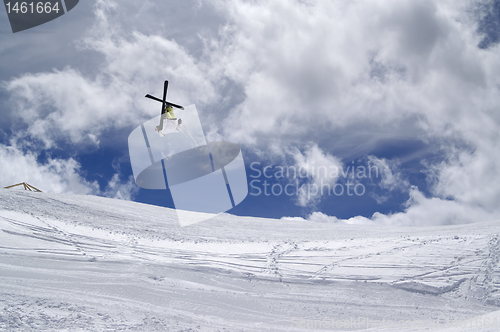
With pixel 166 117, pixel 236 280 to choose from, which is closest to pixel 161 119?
pixel 166 117

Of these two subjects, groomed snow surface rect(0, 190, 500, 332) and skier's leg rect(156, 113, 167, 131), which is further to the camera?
skier's leg rect(156, 113, 167, 131)

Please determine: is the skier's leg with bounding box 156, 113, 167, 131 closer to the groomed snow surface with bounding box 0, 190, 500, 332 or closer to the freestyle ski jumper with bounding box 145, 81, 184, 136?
the freestyle ski jumper with bounding box 145, 81, 184, 136

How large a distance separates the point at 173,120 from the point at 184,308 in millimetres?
7255

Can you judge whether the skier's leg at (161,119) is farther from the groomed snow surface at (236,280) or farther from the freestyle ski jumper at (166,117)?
the groomed snow surface at (236,280)

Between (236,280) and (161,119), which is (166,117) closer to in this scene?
(161,119)

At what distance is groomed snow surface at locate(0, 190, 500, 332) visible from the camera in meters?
7.84

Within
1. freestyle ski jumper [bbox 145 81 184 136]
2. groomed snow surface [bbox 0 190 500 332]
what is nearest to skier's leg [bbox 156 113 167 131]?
freestyle ski jumper [bbox 145 81 184 136]

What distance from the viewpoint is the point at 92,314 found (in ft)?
24.7

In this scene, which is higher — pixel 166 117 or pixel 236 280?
pixel 166 117

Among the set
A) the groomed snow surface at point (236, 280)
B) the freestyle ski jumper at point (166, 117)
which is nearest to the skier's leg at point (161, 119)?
the freestyle ski jumper at point (166, 117)

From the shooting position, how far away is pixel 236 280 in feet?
33.6

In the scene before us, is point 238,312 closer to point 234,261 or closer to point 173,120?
point 234,261

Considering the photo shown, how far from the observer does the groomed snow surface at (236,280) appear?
7836mm

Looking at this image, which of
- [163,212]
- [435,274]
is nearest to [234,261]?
[435,274]
